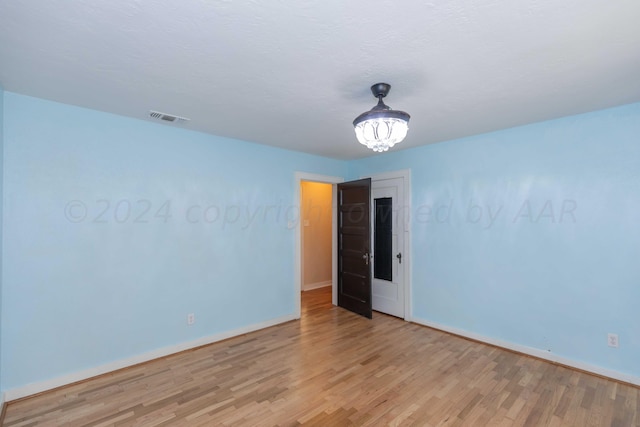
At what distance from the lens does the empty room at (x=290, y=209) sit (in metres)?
1.66

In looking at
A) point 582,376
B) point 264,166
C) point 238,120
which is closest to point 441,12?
point 238,120

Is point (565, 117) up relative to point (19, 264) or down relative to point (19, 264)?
up

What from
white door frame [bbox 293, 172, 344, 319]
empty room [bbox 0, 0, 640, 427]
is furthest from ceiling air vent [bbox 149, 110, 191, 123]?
white door frame [bbox 293, 172, 344, 319]

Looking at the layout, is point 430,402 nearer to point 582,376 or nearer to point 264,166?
point 582,376

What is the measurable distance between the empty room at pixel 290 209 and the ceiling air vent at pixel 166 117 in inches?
1.6

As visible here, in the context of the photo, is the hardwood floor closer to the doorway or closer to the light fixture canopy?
the light fixture canopy

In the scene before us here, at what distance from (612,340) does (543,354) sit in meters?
0.59

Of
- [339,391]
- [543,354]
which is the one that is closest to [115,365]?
[339,391]

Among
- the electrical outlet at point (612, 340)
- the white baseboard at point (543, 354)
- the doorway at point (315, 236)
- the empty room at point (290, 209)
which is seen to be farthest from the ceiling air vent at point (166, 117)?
the electrical outlet at point (612, 340)

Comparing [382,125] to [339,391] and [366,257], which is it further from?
[366,257]

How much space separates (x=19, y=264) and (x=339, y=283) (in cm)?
389

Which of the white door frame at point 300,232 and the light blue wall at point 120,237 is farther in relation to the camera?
the white door frame at point 300,232

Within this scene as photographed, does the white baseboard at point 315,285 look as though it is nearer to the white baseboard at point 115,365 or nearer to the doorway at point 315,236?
the doorway at point 315,236

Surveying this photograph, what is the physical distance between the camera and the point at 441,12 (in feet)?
4.70
